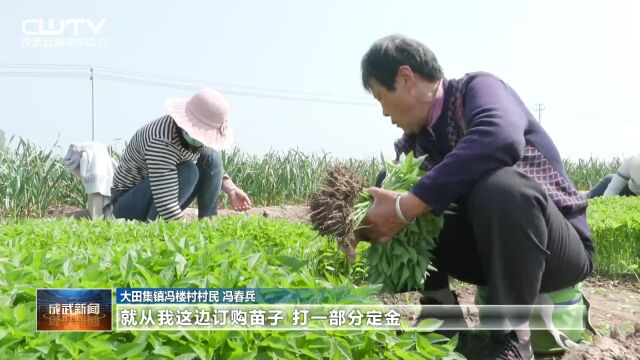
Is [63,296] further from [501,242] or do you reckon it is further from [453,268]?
[453,268]

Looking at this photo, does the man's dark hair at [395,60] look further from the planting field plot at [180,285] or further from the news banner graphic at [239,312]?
the news banner graphic at [239,312]

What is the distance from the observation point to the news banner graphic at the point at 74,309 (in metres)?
1.51

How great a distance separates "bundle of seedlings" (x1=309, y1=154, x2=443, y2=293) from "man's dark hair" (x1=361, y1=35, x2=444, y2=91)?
0.34m

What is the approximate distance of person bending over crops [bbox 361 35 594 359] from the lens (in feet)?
7.07

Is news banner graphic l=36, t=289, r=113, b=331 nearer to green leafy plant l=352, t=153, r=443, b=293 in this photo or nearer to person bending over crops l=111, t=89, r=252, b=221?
green leafy plant l=352, t=153, r=443, b=293

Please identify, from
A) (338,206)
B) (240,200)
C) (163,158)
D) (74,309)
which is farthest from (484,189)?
(240,200)

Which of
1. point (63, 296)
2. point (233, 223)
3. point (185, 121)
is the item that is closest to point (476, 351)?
point (63, 296)

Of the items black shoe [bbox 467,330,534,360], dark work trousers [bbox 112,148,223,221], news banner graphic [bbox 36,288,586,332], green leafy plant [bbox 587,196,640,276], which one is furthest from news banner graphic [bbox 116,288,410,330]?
green leafy plant [bbox 587,196,640,276]

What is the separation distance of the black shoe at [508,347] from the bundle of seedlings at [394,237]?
0.35m

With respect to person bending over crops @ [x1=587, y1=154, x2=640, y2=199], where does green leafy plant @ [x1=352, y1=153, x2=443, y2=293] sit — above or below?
above

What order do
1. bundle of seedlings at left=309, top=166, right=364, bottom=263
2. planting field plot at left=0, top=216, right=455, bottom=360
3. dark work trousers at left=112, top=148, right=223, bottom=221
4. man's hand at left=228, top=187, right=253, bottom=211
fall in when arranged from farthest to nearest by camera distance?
1. man's hand at left=228, top=187, right=253, bottom=211
2. dark work trousers at left=112, top=148, right=223, bottom=221
3. bundle of seedlings at left=309, top=166, right=364, bottom=263
4. planting field plot at left=0, top=216, right=455, bottom=360

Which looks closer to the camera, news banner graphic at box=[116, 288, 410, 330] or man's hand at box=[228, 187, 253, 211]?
news banner graphic at box=[116, 288, 410, 330]

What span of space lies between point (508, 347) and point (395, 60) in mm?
1162

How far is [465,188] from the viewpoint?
221cm
